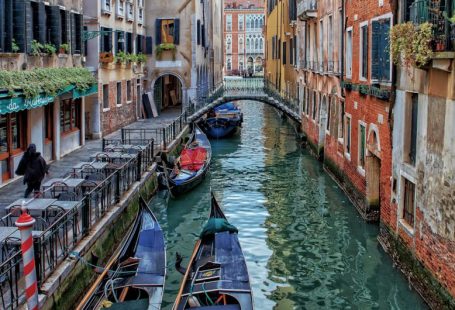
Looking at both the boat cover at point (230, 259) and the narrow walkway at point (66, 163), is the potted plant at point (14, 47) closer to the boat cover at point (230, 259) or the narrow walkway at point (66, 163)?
the narrow walkway at point (66, 163)

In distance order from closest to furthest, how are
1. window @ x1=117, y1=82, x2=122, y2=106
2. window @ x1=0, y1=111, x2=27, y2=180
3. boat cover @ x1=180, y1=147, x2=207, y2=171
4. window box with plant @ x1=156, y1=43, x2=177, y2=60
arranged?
window @ x1=0, y1=111, x2=27, y2=180
boat cover @ x1=180, y1=147, x2=207, y2=171
window @ x1=117, y1=82, x2=122, y2=106
window box with plant @ x1=156, y1=43, x2=177, y2=60

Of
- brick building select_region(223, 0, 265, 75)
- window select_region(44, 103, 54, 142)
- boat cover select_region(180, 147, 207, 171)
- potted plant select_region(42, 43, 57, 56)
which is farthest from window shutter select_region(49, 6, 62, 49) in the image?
brick building select_region(223, 0, 265, 75)

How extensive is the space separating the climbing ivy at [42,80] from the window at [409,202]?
24.7 ft

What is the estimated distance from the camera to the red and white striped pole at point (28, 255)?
6.46 m

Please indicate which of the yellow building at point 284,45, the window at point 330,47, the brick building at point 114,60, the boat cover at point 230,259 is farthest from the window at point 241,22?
the boat cover at point 230,259

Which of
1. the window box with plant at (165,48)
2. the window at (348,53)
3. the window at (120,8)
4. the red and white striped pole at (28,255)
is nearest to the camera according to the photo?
the red and white striped pole at (28,255)

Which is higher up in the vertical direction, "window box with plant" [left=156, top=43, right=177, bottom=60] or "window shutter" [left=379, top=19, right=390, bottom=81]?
"window box with plant" [left=156, top=43, right=177, bottom=60]

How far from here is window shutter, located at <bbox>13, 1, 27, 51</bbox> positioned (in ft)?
43.9

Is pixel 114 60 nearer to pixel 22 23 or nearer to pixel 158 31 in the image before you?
pixel 158 31

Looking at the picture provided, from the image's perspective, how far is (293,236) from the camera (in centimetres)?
1291

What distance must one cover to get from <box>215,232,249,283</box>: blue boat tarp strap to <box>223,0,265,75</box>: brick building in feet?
242

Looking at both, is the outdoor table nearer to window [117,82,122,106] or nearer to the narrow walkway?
the narrow walkway


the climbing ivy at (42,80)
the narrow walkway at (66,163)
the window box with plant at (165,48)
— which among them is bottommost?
the narrow walkway at (66,163)

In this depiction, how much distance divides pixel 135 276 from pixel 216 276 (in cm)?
109
